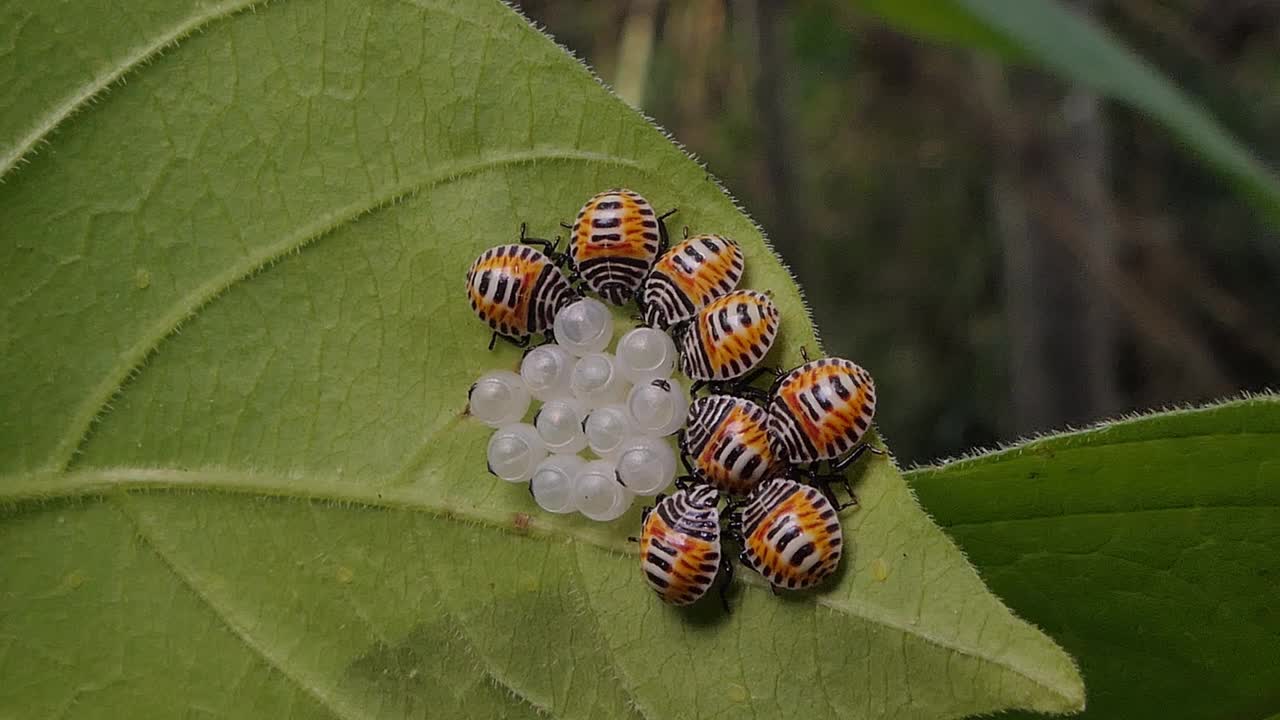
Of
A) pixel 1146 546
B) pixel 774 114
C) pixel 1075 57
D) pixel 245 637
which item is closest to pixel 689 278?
pixel 1146 546

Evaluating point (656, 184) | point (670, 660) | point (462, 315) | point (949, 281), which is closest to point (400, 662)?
point (670, 660)

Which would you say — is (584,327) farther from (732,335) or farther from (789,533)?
(789,533)

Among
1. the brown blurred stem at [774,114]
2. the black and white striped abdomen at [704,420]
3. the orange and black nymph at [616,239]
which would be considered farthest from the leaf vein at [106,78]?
the brown blurred stem at [774,114]

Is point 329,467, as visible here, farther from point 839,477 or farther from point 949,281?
point 949,281

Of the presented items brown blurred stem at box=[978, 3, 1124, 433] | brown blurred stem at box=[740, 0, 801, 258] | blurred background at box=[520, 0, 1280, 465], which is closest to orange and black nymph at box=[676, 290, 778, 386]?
blurred background at box=[520, 0, 1280, 465]

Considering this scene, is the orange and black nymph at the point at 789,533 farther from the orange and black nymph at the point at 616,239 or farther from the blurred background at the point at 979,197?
the blurred background at the point at 979,197
